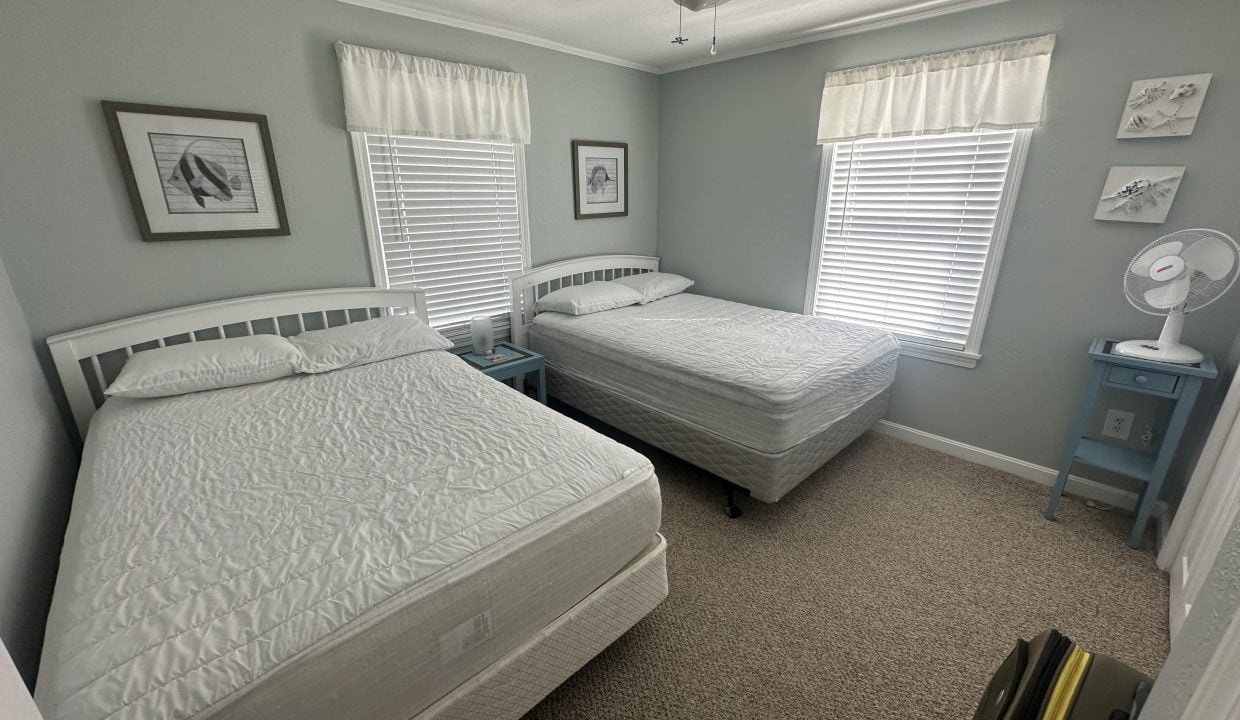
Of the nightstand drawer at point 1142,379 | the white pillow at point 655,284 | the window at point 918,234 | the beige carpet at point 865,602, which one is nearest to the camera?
the beige carpet at point 865,602

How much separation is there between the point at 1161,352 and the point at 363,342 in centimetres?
365

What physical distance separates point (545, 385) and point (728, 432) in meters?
1.36

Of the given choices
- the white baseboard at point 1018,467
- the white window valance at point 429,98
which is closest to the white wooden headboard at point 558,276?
the white window valance at point 429,98

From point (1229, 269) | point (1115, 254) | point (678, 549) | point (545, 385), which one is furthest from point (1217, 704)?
point (545, 385)

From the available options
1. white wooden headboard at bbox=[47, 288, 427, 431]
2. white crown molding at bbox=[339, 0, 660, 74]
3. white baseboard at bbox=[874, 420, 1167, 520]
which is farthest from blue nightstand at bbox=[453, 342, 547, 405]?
white baseboard at bbox=[874, 420, 1167, 520]

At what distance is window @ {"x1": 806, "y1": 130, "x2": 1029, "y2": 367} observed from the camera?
2.63 m

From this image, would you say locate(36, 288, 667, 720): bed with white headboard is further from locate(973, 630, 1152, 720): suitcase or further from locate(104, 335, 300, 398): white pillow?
locate(973, 630, 1152, 720): suitcase

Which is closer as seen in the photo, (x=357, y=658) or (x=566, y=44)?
(x=357, y=658)

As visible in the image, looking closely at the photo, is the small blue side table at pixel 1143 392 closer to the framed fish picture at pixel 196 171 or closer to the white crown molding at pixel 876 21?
the white crown molding at pixel 876 21

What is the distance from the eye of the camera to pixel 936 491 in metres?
2.65

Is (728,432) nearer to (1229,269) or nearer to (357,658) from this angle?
(357,658)

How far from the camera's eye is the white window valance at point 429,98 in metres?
2.56

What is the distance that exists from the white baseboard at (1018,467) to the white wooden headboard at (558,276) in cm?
226

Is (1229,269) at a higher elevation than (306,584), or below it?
higher
